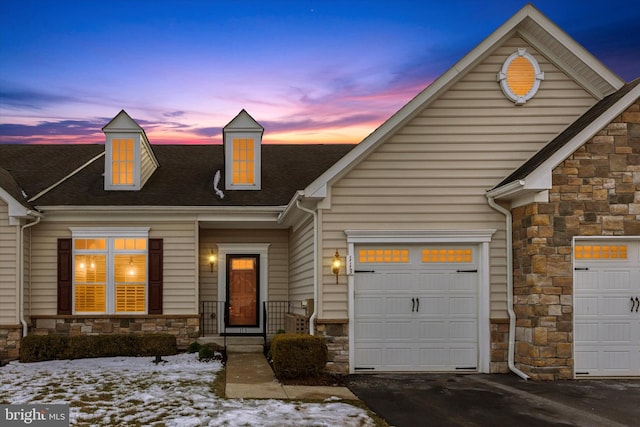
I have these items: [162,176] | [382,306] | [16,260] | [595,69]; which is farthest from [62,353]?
[595,69]

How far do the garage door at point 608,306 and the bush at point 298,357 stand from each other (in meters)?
4.48

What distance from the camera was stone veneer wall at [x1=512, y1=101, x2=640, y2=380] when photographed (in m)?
11.1

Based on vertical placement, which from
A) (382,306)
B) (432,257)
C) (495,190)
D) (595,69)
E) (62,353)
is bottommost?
(62,353)

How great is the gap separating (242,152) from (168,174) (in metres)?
2.21

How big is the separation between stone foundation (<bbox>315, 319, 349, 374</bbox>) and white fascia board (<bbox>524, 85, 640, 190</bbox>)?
411cm

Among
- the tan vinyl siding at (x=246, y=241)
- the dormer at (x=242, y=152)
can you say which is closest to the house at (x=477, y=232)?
the tan vinyl siding at (x=246, y=241)

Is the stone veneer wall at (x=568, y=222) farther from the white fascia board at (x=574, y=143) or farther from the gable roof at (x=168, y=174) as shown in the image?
the gable roof at (x=168, y=174)

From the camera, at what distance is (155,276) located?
15.5 meters

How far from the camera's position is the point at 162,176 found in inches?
686

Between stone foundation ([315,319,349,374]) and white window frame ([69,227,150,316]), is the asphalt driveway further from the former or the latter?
white window frame ([69,227,150,316])

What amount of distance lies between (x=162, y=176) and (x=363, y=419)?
11.2 m

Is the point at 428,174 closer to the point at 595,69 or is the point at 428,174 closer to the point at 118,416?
the point at 595,69

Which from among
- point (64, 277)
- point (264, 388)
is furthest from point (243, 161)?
point (264, 388)

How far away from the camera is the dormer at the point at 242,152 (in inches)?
662
